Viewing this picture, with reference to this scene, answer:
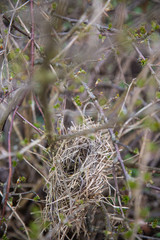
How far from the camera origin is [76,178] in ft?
3.53

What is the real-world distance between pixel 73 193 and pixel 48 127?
1.19 feet

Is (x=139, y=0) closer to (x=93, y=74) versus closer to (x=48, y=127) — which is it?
(x=93, y=74)

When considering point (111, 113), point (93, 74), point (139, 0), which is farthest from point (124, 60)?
point (111, 113)

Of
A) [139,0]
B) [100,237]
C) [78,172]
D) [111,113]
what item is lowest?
[100,237]

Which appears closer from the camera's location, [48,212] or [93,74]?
[48,212]

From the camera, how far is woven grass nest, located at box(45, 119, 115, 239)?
105 cm

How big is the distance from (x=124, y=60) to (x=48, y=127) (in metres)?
1.39

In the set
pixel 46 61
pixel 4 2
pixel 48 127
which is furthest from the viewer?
pixel 4 2

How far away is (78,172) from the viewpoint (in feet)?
3.54

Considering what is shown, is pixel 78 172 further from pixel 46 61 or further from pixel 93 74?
pixel 93 74

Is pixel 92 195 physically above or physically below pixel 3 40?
below

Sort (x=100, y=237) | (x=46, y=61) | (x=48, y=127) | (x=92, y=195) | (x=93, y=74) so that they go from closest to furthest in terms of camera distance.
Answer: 1. (x=46, y=61)
2. (x=48, y=127)
3. (x=92, y=195)
4. (x=100, y=237)
5. (x=93, y=74)

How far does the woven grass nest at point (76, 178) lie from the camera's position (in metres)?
1.05

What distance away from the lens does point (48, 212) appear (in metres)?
1.10
